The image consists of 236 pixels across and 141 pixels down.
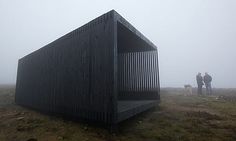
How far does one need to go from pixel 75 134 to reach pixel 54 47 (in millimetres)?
4401

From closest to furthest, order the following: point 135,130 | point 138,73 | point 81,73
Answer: point 135,130
point 81,73
point 138,73

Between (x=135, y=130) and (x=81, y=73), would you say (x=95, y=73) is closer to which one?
(x=81, y=73)

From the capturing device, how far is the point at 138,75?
10086 millimetres

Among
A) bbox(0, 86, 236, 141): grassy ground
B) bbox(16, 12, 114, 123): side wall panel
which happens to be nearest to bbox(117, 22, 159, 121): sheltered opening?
bbox(0, 86, 236, 141): grassy ground

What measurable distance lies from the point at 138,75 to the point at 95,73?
4.90 meters

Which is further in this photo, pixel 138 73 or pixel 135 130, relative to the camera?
pixel 138 73

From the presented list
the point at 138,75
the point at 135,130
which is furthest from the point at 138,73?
the point at 135,130

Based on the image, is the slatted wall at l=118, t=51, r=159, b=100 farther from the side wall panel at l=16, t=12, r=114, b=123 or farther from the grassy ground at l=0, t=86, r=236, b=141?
the side wall panel at l=16, t=12, r=114, b=123

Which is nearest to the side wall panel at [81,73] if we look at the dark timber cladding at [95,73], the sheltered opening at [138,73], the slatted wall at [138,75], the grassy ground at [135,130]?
the dark timber cladding at [95,73]

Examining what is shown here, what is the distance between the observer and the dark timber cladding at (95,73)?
205 inches

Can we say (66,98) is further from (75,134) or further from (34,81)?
(34,81)

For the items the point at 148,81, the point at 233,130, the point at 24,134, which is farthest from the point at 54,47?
the point at 233,130

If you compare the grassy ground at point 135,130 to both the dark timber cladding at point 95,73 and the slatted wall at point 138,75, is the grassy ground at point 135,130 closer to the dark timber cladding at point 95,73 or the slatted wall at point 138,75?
the dark timber cladding at point 95,73

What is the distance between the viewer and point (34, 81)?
33.0 ft
